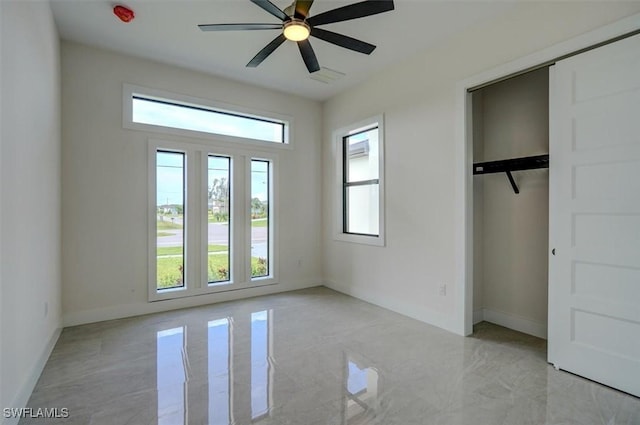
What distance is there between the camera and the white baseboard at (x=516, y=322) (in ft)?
10.6

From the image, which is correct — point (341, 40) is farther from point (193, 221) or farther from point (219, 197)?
point (193, 221)

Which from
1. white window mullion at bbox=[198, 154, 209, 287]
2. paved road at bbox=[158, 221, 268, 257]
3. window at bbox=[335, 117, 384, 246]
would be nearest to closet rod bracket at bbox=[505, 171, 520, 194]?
window at bbox=[335, 117, 384, 246]

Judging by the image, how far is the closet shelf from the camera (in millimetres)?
3004

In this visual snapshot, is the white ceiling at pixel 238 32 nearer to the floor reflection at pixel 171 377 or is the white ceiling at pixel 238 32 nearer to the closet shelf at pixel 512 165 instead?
the closet shelf at pixel 512 165

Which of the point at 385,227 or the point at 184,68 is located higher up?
the point at 184,68

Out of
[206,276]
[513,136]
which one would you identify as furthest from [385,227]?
[206,276]

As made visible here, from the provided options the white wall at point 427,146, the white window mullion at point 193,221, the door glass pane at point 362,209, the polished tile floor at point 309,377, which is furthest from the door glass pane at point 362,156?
the white window mullion at point 193,221

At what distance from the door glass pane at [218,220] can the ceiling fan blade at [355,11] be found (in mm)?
2606

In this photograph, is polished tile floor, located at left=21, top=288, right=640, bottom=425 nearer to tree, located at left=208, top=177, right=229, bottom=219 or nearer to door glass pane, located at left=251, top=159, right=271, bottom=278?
door glass pane, located at left=251, top=159, right=271, bottom=278

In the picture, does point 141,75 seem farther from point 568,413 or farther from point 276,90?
point 568,413

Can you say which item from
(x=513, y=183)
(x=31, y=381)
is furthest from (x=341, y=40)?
(x=31, y=381)

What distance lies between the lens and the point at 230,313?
392 centimetres

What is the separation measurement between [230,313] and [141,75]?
3154 mm

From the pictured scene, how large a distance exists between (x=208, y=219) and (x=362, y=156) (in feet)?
7.98
